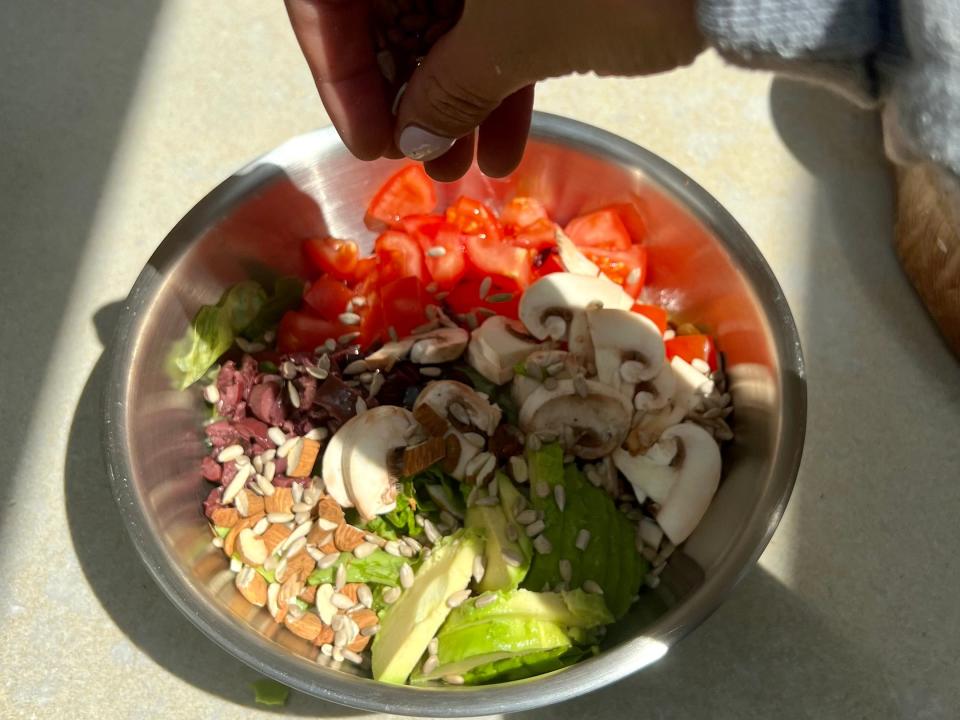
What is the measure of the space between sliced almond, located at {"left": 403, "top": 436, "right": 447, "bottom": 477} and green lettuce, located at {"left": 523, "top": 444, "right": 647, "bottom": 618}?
0.11 metres

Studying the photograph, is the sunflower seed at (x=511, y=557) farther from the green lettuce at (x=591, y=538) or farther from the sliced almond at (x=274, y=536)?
the sliced almond at (x=274, y=536)

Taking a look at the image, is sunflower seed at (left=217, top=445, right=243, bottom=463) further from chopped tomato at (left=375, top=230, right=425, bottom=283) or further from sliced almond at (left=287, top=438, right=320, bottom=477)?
chopped tomato at (left=375, top=230, right=425, bottom=283)

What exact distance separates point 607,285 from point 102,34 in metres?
0.97

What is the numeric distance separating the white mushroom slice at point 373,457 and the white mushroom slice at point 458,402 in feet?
0.11

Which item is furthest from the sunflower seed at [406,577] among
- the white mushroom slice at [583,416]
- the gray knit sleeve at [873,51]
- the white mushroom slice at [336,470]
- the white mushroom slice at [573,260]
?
the gray knit sleeve at [873,51]

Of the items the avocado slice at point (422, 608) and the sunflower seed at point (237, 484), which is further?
the sunflower seed at point (237, 484)

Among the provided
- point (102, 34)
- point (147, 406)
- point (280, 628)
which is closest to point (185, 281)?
point (147, 406)

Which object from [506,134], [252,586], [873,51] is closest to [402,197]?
[506,134]

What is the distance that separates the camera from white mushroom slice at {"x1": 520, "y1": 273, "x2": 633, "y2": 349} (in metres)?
1.02

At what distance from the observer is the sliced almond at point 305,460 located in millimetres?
989

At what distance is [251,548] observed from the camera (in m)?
0.94

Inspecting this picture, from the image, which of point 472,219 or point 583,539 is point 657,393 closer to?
point 583,539

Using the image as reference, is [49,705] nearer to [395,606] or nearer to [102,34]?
[395,606]

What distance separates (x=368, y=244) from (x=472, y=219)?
159 millimetres
